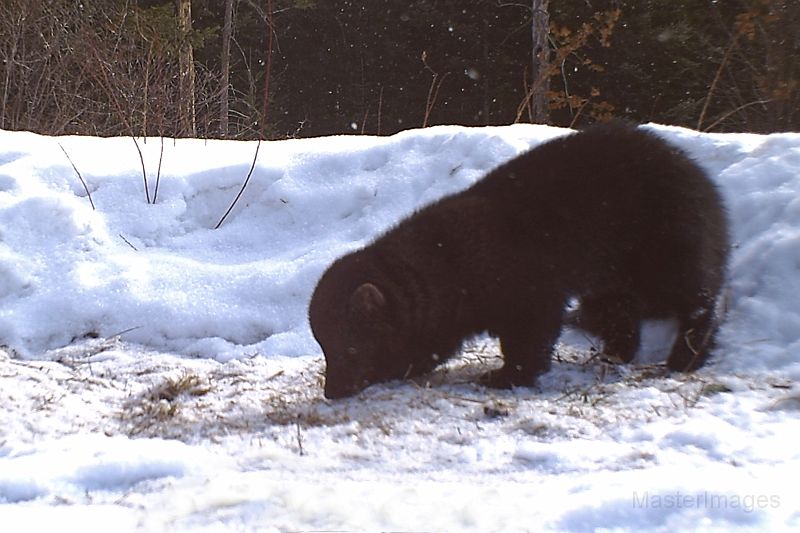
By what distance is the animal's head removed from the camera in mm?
3975

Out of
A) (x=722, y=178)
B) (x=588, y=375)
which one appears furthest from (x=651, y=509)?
(x=722, y=178)

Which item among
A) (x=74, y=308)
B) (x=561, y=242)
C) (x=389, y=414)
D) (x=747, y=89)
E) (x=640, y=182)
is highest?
(x=747, y=89)

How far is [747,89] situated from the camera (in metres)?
15.8

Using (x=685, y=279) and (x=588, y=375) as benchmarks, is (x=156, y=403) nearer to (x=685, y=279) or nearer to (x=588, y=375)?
(x=588, y=375)

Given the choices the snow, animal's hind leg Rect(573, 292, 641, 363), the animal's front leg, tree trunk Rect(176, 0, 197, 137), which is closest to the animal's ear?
the snow

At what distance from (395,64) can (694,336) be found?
26.2 meters

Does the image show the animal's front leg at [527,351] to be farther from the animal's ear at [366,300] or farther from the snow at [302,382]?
the animal's ear at [366,300]

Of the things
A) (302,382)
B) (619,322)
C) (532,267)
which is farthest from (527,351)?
(302,382)

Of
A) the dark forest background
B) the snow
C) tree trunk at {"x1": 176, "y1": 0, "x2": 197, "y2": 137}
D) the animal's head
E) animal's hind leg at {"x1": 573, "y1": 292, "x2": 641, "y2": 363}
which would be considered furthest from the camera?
the dark forest background

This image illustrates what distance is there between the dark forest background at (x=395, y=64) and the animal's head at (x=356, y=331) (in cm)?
241

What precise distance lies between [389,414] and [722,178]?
2.94 m

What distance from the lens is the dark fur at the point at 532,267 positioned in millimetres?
4066

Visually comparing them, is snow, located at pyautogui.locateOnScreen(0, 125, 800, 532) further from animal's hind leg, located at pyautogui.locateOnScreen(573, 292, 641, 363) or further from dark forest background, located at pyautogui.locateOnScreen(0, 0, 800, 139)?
dark forest background, located at pyautogui.locateOnScreen(0, 0, 800, 139)

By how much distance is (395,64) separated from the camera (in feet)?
95.6
